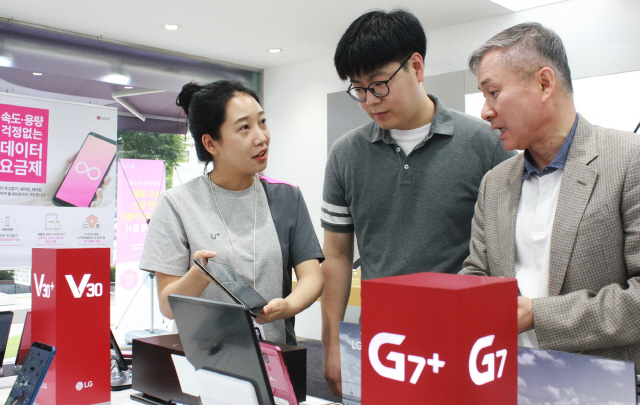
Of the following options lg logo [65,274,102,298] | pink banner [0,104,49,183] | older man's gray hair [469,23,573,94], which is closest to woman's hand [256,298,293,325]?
lg logo [65,274,102,298]

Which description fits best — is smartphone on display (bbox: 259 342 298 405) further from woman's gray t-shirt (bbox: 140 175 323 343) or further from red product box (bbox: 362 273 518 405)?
red product box (bbox: 362 273 518 405)

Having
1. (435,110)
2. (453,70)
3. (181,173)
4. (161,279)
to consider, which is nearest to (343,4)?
(453,70)

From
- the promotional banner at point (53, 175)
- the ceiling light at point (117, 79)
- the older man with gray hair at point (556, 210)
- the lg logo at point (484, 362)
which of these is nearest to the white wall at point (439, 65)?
the ceiling light at point (117, 79)

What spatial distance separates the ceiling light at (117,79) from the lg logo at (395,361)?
5125mm

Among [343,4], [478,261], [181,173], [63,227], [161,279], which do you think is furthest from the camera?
[181,173]

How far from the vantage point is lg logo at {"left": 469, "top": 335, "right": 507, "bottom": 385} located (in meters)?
0.55

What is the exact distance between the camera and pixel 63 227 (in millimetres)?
4715

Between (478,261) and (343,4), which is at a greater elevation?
(343,4)

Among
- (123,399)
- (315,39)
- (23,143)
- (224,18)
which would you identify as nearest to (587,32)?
(315,39)

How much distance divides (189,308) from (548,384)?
64cm

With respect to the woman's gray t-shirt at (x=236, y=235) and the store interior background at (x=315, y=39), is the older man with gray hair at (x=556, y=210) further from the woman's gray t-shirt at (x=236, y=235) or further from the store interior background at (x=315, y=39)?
the store interior background at (x=315, y=39)

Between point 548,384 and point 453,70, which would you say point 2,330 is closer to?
point 548,384

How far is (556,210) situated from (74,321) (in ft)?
3.97

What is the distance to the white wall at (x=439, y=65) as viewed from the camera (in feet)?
12.8
